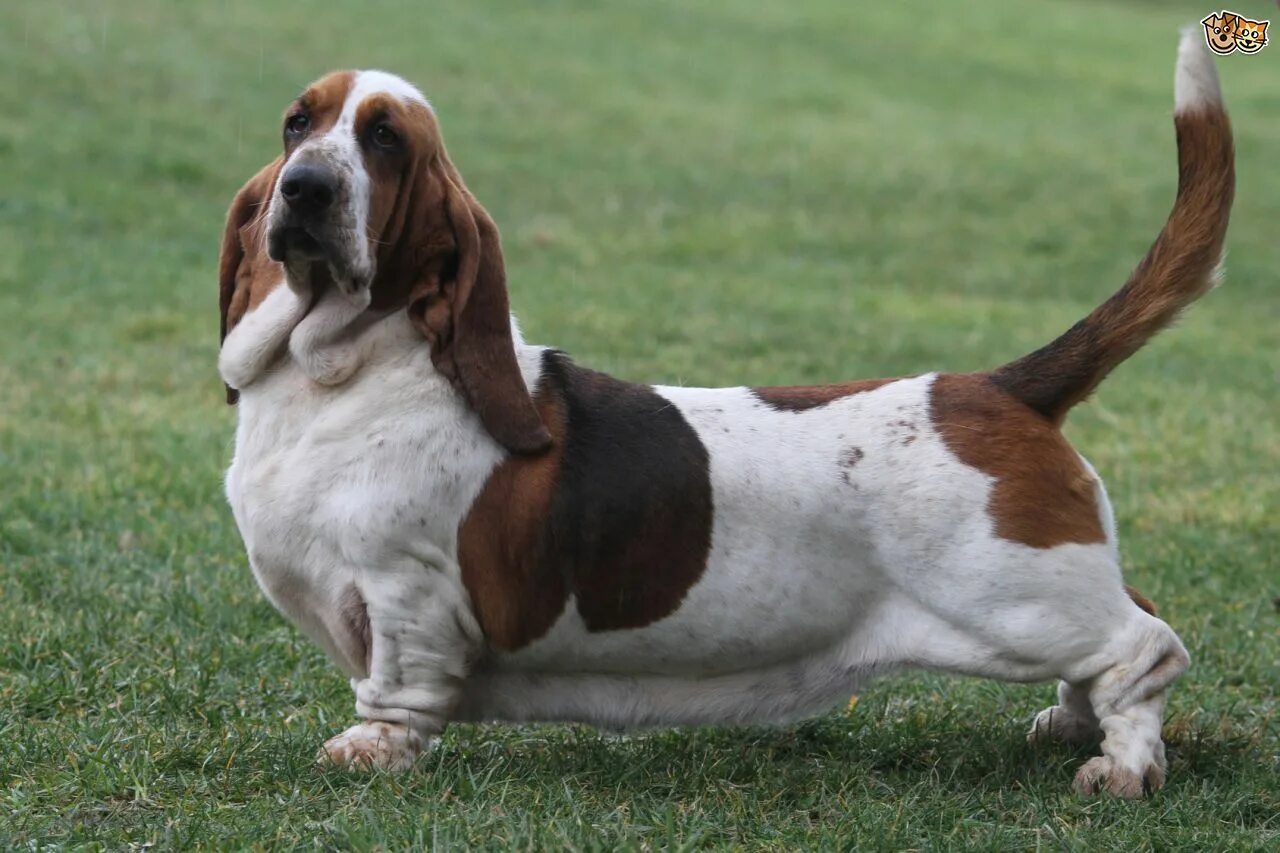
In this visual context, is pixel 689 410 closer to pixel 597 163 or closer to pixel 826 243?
pixel 826 243

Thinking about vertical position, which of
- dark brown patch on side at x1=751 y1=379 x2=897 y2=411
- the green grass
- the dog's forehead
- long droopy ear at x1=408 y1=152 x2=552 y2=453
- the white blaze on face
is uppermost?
the dog's forehead

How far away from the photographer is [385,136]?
414 cm

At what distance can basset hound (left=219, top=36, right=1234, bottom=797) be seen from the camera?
13.7 feet

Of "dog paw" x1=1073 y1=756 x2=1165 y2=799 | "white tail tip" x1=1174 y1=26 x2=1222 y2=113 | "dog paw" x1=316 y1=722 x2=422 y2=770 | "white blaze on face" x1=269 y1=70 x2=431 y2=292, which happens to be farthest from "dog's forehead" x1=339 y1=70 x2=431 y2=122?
"dog paw" x1=1073 y1=756 x2=1165 y2=799

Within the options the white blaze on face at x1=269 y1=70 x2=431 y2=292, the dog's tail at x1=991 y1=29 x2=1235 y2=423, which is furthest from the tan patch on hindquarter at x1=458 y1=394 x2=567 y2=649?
the dog's tail at x1=991 y1=29 x2=1235 y2=423

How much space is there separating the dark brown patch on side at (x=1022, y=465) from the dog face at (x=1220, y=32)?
1.06 m

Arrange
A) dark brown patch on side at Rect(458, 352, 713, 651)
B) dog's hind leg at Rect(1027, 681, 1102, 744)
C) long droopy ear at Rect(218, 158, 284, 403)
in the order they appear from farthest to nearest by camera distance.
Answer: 1. dog's hind leg at Rect(1027, 681, 1102, 744)
2. long droopy ear at Rect(218, 158, 284, 403)
3. dark brown patch on side at Rect(458, 352, 713, 651)

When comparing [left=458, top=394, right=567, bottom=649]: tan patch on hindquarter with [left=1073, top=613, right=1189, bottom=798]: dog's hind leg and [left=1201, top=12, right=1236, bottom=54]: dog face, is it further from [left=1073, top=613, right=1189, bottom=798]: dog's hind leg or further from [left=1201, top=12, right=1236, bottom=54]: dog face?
[left=1201, top=12, right=1236, bottom=54]: dog face

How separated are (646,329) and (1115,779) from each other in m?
7.75

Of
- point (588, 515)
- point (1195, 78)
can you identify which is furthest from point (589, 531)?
point (1195, 78)

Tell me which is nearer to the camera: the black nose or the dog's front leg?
the black nose

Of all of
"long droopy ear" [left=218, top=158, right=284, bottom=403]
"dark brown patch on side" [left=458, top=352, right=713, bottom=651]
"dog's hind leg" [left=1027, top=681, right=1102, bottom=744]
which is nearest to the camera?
"dark brown patch on side" [left=458, top=352, right=713, bottom=651]

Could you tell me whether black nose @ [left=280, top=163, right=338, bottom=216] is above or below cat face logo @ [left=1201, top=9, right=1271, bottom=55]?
below

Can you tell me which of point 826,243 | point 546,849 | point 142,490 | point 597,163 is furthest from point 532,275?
point 546,849
